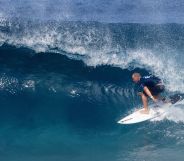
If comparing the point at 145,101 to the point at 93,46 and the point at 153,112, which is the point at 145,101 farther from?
the point at 93,46

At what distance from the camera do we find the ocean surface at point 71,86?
42.0 feet

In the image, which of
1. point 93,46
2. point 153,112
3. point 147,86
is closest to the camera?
point 147,86

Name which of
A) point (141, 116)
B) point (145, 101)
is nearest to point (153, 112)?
point (141, 116)

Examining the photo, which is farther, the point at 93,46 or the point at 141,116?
the point at 93,46

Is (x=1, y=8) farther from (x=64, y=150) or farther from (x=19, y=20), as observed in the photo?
(x=64, y=150)

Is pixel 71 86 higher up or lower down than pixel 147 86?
higher up

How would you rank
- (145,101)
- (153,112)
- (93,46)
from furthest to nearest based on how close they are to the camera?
(93,46), (153,112), (145,101)

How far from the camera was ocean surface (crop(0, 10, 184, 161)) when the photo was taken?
12.8 metres

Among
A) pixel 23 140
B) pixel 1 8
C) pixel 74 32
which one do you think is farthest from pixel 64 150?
pixel 1 8

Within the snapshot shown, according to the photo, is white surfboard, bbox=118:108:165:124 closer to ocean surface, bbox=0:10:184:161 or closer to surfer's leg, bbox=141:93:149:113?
surfer's leg, bbox=141:93:149:113

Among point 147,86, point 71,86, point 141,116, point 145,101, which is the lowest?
point 141,116

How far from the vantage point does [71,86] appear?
1303 cm

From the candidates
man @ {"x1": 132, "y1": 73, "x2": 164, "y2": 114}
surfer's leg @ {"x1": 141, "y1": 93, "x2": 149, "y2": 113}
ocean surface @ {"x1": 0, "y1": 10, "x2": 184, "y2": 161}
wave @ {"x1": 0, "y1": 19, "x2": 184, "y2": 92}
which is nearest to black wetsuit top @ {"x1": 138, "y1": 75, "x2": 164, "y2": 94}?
man @ {"x1": 132, "y1": 73, "x2": 164, "y2": 114}

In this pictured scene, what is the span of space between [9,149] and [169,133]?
230 inches
